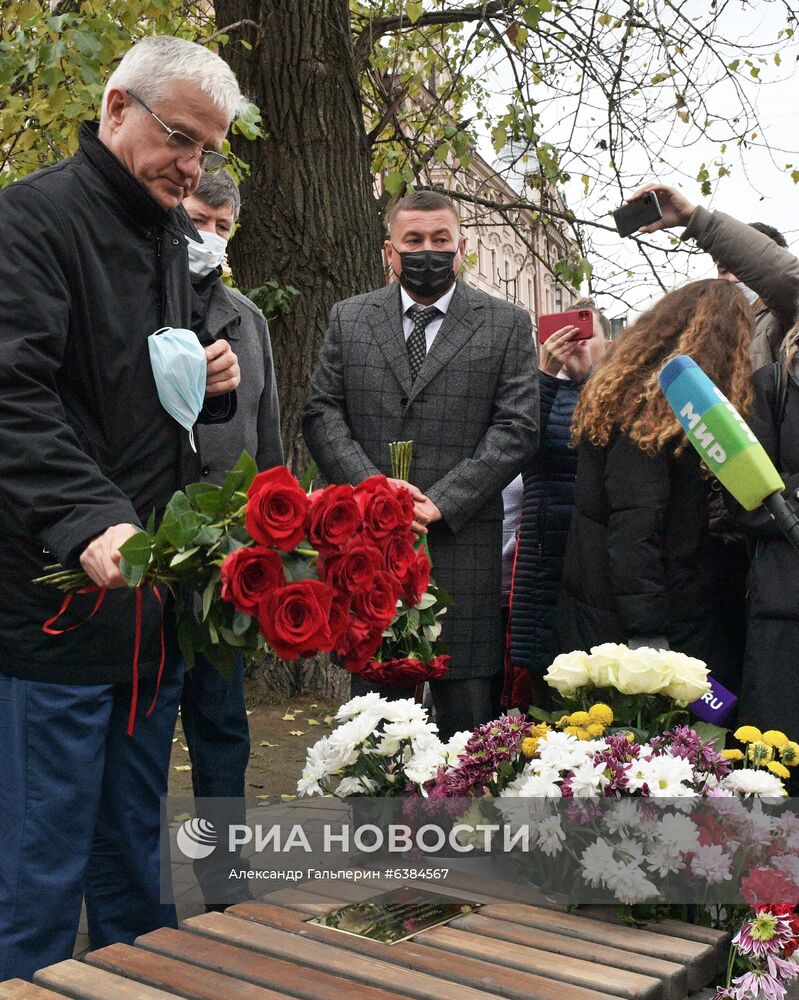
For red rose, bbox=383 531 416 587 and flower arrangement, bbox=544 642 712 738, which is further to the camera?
flower arrangement, bbox=544 642 712 738

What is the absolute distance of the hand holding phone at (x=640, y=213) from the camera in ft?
12.5

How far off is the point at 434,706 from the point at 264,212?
3.65 metres

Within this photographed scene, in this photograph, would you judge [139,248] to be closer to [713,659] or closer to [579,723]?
[579,723]

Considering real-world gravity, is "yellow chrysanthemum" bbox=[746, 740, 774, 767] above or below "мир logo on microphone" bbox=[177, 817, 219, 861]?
above

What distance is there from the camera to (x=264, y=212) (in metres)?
6.71

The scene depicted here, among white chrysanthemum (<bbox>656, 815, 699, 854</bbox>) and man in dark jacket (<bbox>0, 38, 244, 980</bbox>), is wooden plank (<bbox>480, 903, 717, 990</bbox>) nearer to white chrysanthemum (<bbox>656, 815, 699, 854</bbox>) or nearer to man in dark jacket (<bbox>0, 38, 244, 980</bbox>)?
white chrysanthemum (<bbox>656, 815, 699, 854</bbox>)

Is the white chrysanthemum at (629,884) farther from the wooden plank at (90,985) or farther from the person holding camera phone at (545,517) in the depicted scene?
the person holding camera phone at (545,517)

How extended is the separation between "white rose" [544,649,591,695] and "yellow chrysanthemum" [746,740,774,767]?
38 centimetres

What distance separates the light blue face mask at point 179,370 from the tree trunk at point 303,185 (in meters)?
4.15

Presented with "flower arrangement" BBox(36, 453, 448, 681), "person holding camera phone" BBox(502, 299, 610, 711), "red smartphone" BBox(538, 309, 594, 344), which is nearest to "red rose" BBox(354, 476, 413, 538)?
"flower arrangement" BBox(36, 453, 448, 681)

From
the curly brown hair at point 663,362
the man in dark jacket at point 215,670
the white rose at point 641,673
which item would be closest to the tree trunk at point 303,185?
the man in dark jacket at point 215,670

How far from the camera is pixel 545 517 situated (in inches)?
161

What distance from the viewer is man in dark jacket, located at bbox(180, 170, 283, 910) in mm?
3445

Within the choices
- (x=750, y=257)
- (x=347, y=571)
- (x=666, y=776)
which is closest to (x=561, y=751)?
(x=666, y=776)
